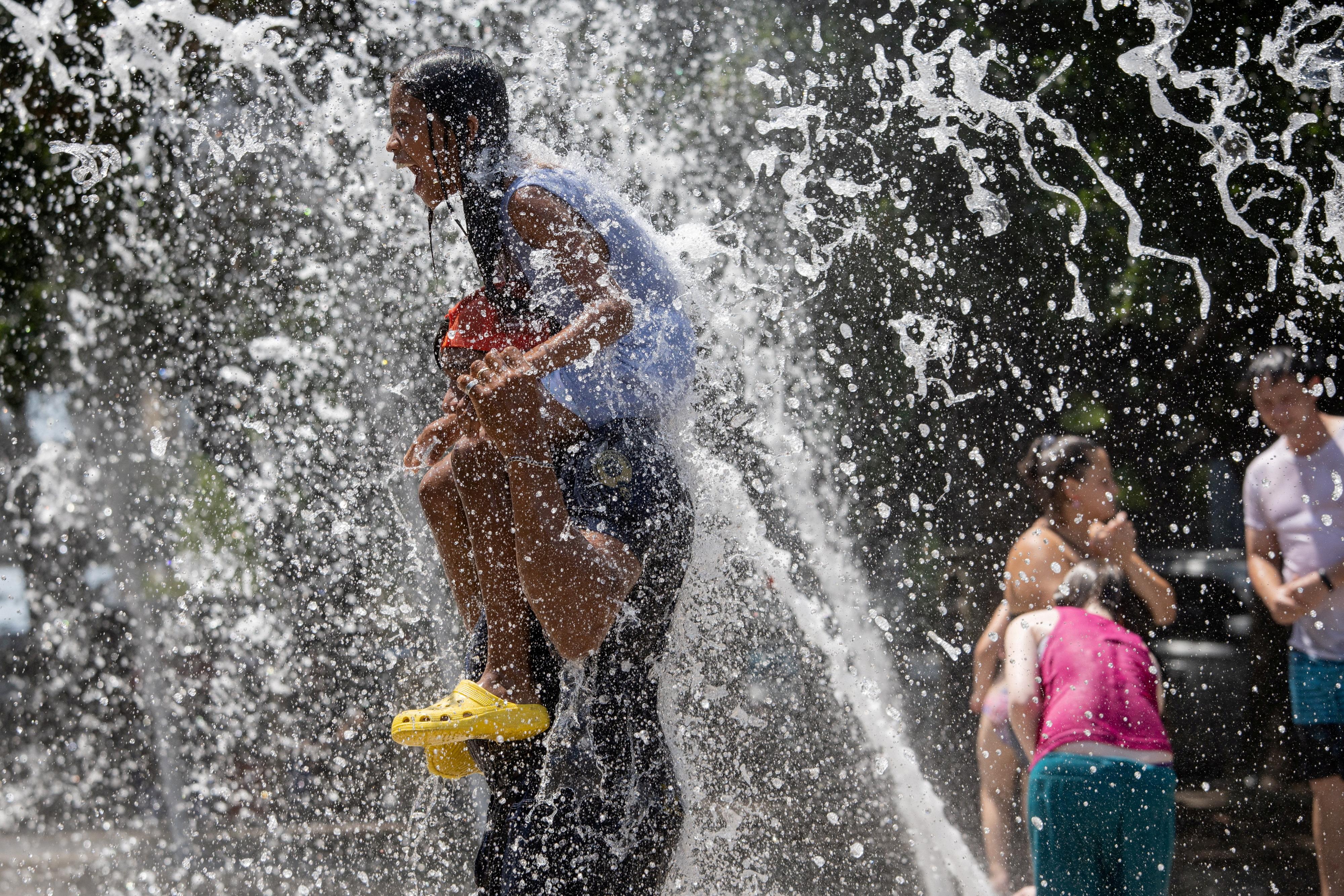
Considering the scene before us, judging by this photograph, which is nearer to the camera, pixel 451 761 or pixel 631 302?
pixel 631 302

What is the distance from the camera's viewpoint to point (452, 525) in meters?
2.18

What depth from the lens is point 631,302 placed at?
73.9 inches

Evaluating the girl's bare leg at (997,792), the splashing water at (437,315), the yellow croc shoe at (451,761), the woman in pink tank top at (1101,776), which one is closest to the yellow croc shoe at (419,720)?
the yellow croc shoe at (451,761)

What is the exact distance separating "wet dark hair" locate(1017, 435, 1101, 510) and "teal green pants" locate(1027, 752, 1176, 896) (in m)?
0.97

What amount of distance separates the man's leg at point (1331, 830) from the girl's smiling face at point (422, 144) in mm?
3097

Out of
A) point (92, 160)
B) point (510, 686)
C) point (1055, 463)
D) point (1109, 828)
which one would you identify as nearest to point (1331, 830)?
point (1109, 828)

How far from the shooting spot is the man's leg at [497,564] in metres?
1.95

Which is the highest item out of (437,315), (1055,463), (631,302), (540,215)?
(540,215)

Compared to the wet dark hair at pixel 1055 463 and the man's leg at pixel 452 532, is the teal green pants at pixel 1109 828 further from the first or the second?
the man's leg at pixel 452 532

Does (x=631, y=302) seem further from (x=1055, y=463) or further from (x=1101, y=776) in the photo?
(x=1055, y=463)

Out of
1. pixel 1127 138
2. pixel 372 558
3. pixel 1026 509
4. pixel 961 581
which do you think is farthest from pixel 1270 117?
pixel 372 558

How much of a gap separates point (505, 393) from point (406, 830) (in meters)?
3.54

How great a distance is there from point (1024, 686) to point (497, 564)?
1.75 metres

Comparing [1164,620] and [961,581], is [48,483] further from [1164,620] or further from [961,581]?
[1164,620]
